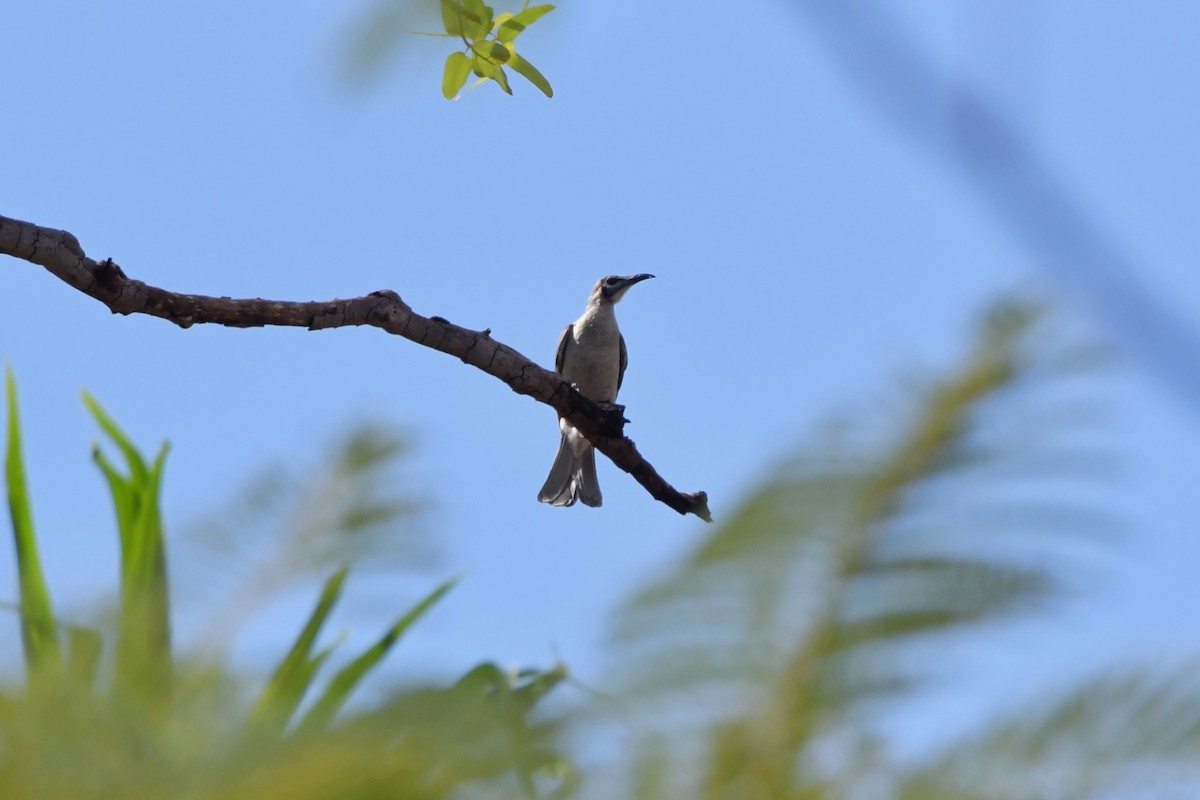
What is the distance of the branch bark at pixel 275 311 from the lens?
3.65m

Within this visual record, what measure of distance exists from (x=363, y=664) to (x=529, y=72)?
258 cm

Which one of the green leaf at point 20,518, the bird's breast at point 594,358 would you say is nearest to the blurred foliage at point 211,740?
the green leaf at point 20,518

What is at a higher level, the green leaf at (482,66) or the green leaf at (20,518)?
the green leaf at (20,518)

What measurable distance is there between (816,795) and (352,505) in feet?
8.65

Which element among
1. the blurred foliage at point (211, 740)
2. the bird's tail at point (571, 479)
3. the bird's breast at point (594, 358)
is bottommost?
the blurred foliage at point (211, 740)

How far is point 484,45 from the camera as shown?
2.91 meters

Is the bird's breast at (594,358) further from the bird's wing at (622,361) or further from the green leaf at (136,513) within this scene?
the green leaf at (136,513)

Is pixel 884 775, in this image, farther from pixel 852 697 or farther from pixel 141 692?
pixel 141 692

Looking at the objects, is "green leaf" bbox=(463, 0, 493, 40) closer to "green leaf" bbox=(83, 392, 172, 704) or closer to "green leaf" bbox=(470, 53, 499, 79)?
"green leaf" bbox=(470, 53, 499, 79)

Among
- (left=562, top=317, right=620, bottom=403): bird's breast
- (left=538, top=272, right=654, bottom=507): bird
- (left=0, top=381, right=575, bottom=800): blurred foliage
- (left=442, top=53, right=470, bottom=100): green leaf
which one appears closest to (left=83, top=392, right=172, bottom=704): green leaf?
(left=442, top=53, right=470, bottom=100): green leaf

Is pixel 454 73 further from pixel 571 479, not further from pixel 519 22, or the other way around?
pixel 571 479

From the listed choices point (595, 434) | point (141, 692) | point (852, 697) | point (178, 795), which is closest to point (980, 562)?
point (852, 697)

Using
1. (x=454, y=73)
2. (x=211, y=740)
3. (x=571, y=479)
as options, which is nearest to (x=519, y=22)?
(x=454, y=73)

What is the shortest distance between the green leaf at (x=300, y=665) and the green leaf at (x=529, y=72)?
5.62ft
